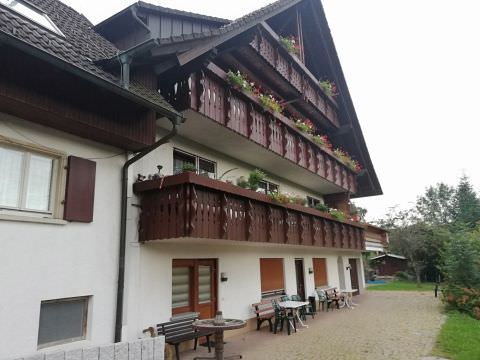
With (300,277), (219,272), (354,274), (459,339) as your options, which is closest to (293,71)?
(219,272)

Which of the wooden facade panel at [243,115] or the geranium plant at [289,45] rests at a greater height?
the geranium plant at [289,45]

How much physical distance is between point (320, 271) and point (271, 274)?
543 centimetres

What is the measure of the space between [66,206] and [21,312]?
1841mm

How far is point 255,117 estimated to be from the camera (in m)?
11.2

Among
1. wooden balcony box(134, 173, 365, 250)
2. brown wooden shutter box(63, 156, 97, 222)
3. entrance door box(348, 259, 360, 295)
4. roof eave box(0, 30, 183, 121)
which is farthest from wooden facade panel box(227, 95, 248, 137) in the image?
entrance door box(348, 259, 360, 295)

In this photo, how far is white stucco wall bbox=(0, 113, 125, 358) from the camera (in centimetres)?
570

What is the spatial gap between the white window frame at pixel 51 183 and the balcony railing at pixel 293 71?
23.8 feet

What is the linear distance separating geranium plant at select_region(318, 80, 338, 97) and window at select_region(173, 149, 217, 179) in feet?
26.9

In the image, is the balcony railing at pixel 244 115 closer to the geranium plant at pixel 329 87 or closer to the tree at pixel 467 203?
the geranium plant at pixel 329 87

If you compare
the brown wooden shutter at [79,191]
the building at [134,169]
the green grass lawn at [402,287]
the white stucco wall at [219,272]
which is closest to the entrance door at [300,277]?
the white stucco wall at [219,272]

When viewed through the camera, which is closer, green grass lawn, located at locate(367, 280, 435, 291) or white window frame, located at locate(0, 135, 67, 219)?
white window frame, located at locate(0, 135, 67, 219)

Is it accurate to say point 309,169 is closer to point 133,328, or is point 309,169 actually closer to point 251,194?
point 251,194

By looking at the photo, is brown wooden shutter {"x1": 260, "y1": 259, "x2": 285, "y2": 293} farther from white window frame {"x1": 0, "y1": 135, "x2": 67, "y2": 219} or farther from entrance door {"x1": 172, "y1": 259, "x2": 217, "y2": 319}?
white window frame {"x1": 0, "y1": 135, "x2": 67, "y2": 219}

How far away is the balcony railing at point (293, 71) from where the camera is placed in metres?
12.4
